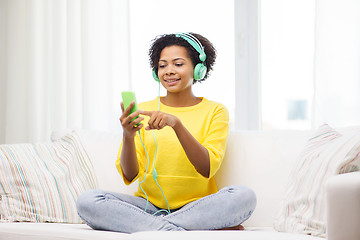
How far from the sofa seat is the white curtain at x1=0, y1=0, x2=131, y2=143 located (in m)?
1.41

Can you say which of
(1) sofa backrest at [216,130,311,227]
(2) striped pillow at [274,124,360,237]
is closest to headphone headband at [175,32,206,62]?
(1) sofa backrest at [216,130,311,227]

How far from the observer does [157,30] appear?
312 centimetres

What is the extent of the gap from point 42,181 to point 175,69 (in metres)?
0.68

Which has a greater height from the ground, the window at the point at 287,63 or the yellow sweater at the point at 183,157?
the window at the point at 287,63

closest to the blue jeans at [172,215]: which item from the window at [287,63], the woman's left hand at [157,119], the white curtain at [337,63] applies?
the woman's left hand at [157,119]

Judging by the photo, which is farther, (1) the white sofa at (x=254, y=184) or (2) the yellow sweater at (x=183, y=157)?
(2) the yellow sweater at (x=183, y=157)

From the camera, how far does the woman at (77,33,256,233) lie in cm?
172

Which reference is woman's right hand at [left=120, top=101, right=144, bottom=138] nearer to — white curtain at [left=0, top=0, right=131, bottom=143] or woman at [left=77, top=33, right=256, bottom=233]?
woman at [left=77, top=33, right=256, bottom=233]

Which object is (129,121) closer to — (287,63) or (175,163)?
(175,163)

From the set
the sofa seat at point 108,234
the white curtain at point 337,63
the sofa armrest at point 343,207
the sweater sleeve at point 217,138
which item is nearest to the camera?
the sofa armrest at point 343,207

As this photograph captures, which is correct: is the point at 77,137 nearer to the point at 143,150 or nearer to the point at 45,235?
the point at 143,150

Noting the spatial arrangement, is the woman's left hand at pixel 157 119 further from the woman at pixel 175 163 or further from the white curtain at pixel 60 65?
the white curtain at pixel 60 65

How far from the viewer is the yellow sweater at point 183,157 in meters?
1.97

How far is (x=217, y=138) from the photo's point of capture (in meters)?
1.98
